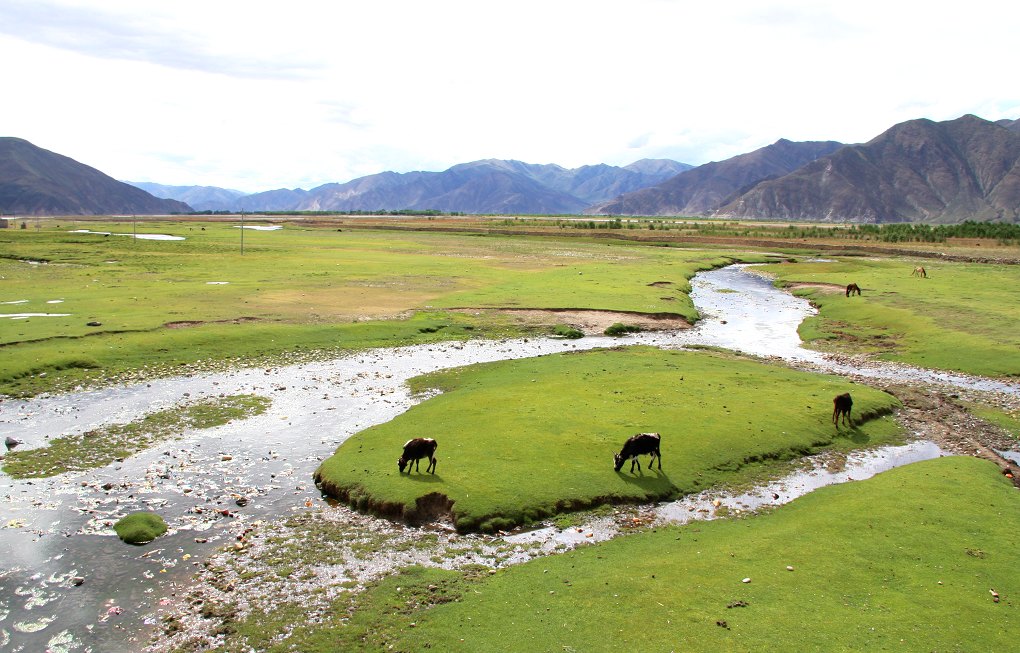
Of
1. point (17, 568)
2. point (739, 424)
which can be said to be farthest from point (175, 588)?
point (739, 424)

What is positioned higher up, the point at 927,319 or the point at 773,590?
the point at 927,319

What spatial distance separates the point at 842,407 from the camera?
2455 centimetres

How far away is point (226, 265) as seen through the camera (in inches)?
2992

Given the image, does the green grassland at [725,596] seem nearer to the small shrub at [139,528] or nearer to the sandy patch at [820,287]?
the small shrub at [139,528]

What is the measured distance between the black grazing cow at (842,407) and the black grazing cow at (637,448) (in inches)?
365

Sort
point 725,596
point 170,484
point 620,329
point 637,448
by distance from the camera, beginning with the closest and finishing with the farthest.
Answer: point 725,596 < point 170,484 < point 637,448 < point 620,329

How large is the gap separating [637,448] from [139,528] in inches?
558

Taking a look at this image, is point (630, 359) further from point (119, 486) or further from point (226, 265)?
point (226, 265)

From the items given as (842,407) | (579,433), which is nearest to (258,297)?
(579,433)

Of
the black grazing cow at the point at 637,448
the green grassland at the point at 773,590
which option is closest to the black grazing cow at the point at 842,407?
the green grassland at the point at 773,590

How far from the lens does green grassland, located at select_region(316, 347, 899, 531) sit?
A: 18156 mm

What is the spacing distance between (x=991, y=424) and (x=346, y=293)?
46.8 metres

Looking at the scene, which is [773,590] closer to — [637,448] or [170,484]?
[637,448]

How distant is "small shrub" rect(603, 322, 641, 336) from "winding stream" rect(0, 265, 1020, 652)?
9.70m
